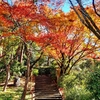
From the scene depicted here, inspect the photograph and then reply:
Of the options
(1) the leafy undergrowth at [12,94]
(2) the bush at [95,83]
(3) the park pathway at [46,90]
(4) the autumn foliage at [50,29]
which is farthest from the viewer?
(3) the park pathway at [46,90]

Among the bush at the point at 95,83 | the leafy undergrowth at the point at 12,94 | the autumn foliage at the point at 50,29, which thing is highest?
the autumn foliage at the point at 50,29

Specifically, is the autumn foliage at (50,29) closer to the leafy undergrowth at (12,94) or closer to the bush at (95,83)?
the leafy undergrowth at (12,94)

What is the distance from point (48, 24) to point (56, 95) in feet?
Result: 18.0

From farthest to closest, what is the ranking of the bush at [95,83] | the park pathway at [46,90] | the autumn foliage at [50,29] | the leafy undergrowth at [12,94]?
the park pathway at [46,90] < the leafy undergrowth at [12,94] < the autumn foliage at [50,29] < the bush at [95,83]

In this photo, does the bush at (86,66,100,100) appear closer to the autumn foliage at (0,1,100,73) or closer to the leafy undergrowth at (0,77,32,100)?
the autumn foliage at (0,1,100,73)

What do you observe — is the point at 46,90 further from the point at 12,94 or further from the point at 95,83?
the point at 95,83

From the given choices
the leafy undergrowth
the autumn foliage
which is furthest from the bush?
the leafy undergrowth

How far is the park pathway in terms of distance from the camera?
1636 cm

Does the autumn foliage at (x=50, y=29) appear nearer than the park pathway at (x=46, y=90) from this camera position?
Yes

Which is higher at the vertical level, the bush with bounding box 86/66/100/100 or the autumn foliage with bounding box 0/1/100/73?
the autumn foliage with bounding box 0/1/100/73

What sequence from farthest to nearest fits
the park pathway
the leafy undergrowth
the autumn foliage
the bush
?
the park pathway < the leafy undergrowth < the autumn foliage < the bush

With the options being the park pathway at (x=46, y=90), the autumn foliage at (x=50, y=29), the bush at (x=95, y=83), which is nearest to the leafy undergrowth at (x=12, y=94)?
the park pathway at (x=46, y=90)

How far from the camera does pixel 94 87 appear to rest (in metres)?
8.37

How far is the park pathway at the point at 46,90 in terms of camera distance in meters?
16.4
